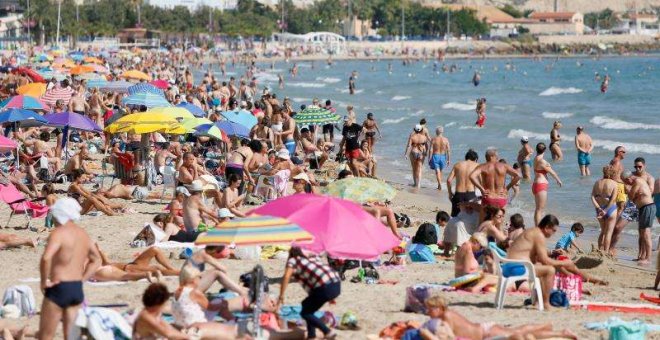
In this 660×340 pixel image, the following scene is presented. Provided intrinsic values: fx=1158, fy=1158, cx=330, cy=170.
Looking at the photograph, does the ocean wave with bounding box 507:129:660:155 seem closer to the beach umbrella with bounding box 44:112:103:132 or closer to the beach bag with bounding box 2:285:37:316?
the beach umbrella with bounding box 44:112:103:132

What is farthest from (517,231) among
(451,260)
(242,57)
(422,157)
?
(242,57)

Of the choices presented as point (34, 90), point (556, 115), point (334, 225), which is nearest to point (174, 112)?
point (34, 90)

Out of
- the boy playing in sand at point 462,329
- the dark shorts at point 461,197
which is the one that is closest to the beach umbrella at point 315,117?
the dark shorts at point 461,197

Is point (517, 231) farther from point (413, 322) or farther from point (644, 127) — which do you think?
point (644, 127)

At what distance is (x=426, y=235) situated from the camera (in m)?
12.5

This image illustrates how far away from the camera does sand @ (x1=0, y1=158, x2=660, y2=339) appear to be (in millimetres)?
9227

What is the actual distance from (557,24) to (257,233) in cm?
16478

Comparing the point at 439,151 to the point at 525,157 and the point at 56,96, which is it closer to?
the point at 525,157

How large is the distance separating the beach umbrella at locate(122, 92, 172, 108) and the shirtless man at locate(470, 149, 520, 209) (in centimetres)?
1039

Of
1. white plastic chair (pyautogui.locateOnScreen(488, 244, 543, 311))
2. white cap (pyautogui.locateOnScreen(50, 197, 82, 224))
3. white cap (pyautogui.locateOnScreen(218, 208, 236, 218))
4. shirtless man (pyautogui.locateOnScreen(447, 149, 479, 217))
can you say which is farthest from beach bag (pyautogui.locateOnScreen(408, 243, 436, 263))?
white cap (pyautogui.locateOnScreen(50, 197, 82, 224))

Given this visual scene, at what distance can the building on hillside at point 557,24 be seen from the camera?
16638 cm

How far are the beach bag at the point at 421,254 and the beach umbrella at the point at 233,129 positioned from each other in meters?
7.31

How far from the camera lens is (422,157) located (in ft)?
64.2

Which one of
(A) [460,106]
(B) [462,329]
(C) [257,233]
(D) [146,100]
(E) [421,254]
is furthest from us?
(A) [460,106]
